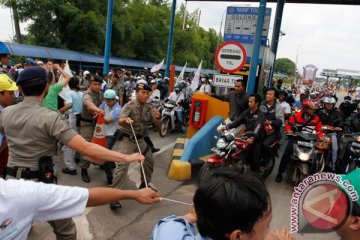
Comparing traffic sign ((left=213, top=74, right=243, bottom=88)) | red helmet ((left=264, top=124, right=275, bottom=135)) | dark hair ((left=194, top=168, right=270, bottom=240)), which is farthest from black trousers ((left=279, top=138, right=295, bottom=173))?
dark hair ((left=194, top=168, right=270, bottom=240))

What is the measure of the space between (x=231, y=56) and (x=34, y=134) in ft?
15.5

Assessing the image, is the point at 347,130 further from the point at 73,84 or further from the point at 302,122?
the point at 73,84

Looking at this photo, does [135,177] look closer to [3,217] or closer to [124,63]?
[3,217]

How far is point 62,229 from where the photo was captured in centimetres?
290

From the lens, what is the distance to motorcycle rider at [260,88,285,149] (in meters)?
5.99

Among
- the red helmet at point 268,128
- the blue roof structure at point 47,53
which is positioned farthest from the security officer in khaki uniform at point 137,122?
the blue roof structure at point 47,53

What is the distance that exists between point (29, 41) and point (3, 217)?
30.6 meters

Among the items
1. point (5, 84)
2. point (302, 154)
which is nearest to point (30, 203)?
point (5, 84)

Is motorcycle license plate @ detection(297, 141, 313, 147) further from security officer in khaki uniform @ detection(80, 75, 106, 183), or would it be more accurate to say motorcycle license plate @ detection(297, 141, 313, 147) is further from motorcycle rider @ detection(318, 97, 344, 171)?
security officer in khaki uniform @ detection(80, 75, 106, 183)

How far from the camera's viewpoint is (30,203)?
142 cm

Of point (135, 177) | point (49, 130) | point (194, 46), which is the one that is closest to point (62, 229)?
point (49, 130)

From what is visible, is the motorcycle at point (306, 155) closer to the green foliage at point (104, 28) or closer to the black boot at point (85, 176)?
the black boot at point (85, 176)

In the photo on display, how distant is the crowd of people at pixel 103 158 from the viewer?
1.28 metres

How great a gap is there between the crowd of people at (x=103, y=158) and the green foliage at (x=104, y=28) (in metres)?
21.3
